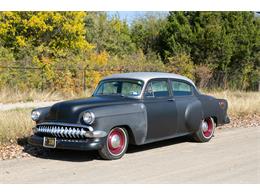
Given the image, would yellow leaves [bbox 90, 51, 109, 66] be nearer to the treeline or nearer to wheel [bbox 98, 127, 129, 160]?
the treeline

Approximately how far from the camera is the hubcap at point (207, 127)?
11.3m

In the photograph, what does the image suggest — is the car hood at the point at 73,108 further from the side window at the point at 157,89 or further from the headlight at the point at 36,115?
the side window at the point at 157,89

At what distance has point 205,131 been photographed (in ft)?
37.2

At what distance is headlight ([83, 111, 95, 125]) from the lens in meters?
8.67

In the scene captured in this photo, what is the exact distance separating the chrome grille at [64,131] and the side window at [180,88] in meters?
2.68

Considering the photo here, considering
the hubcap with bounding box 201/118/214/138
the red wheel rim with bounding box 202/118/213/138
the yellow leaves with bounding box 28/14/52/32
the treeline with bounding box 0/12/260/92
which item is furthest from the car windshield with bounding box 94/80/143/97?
the yellow leaves with bounding box 28/14/52/32

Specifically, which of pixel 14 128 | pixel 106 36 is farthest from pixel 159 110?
pixel 106 36

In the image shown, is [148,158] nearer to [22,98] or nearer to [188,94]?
[188,94]

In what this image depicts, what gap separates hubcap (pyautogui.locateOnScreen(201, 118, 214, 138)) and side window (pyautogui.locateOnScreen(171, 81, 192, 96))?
0.80 metres

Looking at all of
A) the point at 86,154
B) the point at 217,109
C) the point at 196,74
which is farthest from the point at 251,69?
the point at 86,154

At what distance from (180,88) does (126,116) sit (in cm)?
223

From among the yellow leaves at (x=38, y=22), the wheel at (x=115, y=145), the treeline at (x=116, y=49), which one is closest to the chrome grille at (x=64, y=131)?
the wheel at (x=115, y=145)

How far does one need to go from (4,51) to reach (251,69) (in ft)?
56.0

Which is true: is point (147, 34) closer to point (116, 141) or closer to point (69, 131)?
point (116, 141)
